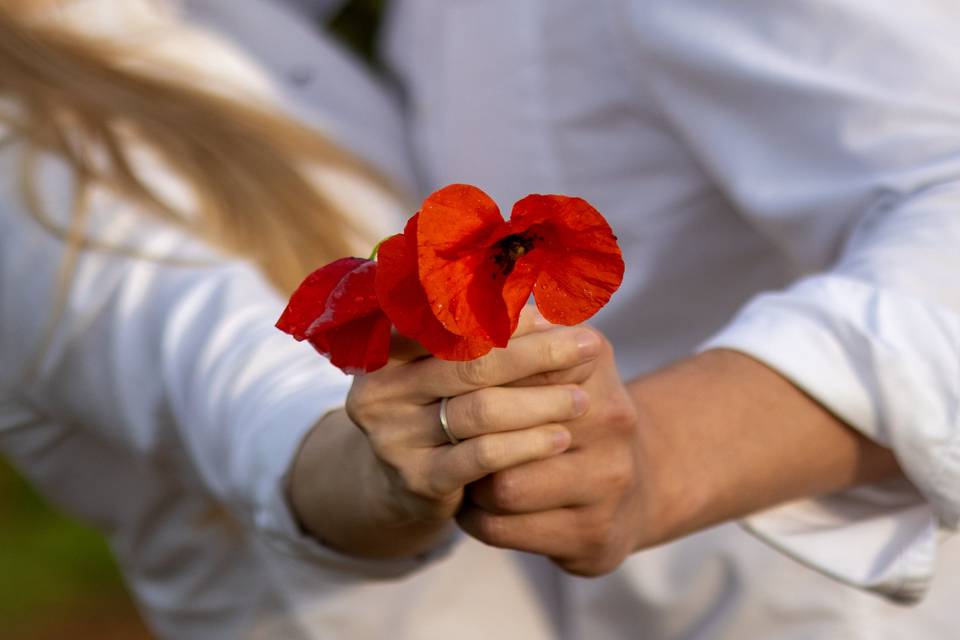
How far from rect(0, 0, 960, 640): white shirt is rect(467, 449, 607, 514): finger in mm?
177

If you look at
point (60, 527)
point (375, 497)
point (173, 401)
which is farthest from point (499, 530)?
point (60, 527)

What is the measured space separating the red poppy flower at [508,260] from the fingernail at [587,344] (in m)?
0.07

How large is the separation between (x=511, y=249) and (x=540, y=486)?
0.60ft

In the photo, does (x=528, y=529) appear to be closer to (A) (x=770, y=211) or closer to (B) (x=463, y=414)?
(B) (x=463, y=414)

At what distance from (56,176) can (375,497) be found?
22.9 inches

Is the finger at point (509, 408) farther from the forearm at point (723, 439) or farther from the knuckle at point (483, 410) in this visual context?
the forearm at point (723, 439)

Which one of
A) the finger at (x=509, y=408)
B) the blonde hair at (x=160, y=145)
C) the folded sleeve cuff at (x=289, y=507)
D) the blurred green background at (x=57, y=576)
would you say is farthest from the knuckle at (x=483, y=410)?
the blurred green background at (x=57, y=576)

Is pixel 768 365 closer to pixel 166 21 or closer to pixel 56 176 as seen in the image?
pixel 56 176

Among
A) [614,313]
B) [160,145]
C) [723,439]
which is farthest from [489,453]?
[160,145]

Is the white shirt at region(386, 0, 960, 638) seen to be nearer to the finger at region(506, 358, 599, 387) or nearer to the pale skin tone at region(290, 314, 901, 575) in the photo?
the pale skin tone at region(290, 314, 901, 575)

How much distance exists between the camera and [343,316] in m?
0.56

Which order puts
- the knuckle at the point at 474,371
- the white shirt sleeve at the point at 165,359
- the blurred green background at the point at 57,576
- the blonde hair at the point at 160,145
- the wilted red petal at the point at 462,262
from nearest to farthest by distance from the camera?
the wilted red petal at the point at 462,262 < the knuckle at the point at 474,371 < the white shirt sleeve at the point at 165,359 < the blonde hair at the point at 160,145 < the blurred green background at the point at 57,576

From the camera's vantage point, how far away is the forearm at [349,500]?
2.37ft

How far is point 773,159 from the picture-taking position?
91cm
